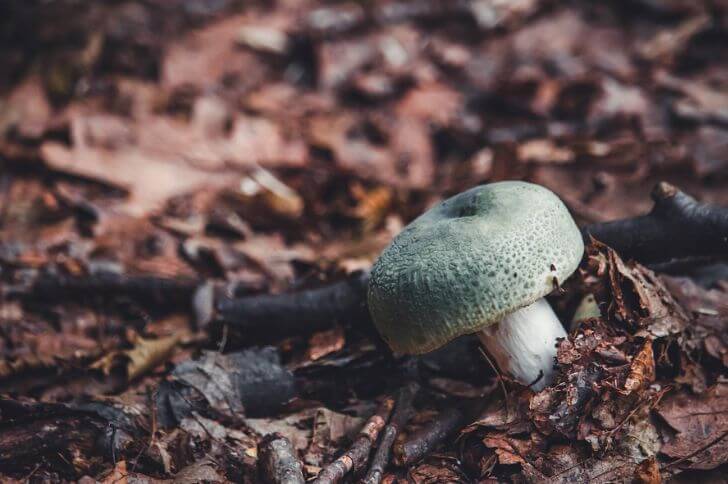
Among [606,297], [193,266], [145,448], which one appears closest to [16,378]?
Result: [145,448]

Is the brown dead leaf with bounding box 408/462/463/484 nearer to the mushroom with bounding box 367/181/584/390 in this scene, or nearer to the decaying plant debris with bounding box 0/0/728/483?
the decaying plant debris with bounding box 0/0/728/483

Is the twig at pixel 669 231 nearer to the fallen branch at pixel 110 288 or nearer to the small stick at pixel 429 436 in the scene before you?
the small stick at pixel 429 436

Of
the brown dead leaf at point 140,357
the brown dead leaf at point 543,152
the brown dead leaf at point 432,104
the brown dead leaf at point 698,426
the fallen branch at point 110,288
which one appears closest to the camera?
the brown dead leaf at point 698,426

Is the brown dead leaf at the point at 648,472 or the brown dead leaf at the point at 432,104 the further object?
the brown dead leaf at the point at 432,104

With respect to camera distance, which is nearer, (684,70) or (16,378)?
(16,378)

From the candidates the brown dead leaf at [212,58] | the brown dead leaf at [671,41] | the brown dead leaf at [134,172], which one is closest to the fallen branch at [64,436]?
the brown dead leaf at [134,172]

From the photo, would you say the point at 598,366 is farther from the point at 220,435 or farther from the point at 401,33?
the point at 401,33
